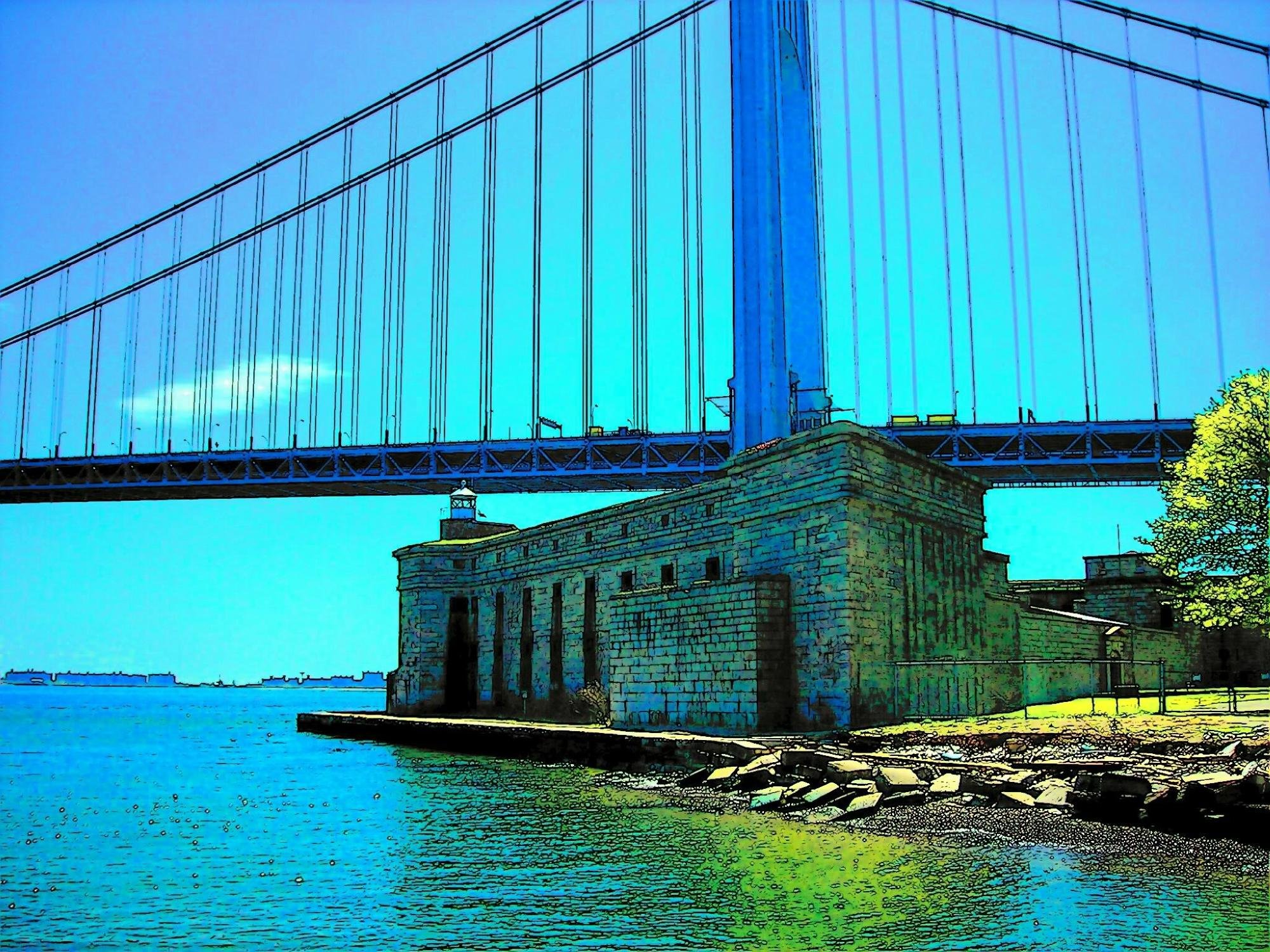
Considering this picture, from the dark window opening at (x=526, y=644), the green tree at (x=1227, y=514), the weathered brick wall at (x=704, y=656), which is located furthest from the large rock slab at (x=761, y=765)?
the dark window opening at (x=526, y=644)

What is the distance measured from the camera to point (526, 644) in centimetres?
3553

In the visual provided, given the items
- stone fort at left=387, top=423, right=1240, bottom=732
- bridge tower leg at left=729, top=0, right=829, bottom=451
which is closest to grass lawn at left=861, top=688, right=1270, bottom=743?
stone fort at left=387, top=423, right=1240, bottom=732

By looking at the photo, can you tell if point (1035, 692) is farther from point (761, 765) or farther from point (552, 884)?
point (552, 884)

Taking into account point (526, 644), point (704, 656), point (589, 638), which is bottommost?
point (704, 656)

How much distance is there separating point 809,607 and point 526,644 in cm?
1531

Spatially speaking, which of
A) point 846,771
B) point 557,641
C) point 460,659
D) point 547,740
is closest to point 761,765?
point 846,771

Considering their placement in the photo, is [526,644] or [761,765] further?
[526,644]

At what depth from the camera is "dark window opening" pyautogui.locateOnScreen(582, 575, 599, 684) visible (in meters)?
32.1

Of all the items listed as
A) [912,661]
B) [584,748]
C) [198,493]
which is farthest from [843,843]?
[198,493]

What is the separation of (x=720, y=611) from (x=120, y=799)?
38.5ft

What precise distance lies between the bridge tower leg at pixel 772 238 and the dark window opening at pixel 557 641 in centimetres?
919

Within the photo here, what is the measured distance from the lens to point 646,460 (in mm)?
62812

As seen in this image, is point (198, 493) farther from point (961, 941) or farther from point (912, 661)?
point (961, 941)

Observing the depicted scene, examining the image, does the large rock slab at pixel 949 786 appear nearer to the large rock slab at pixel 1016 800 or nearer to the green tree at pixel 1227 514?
the large rock slab at pixel 1016 800
